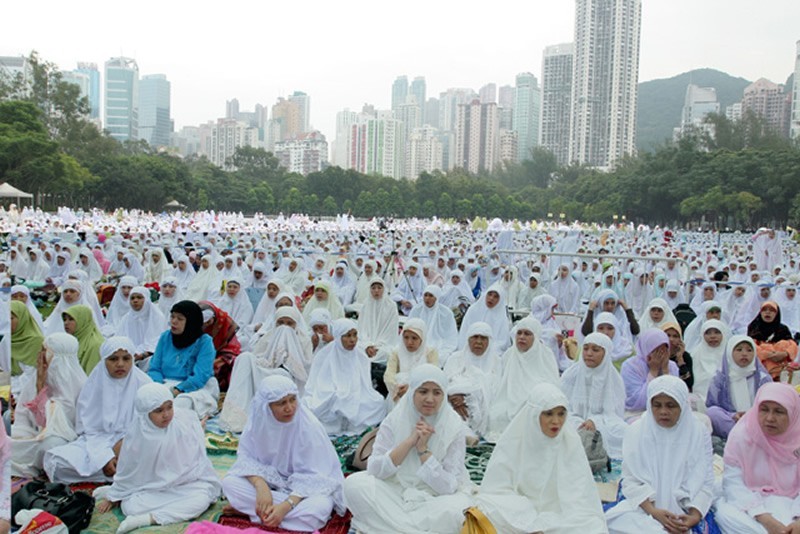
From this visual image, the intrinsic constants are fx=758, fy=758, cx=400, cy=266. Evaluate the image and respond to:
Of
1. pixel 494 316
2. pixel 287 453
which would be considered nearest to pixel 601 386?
pixel 287 453

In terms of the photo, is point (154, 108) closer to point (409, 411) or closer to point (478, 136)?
point (478, 136)

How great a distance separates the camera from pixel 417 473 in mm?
2918

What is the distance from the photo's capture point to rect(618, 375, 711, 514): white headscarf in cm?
288

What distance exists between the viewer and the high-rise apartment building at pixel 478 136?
320ft

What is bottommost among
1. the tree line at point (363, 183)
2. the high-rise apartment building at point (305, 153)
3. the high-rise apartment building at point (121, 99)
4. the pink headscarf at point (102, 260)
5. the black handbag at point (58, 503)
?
the black handbag at point (58, 503)

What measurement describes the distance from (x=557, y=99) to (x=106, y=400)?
91269 mm

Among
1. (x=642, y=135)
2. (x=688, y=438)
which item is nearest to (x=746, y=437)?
(x=688, y=438)

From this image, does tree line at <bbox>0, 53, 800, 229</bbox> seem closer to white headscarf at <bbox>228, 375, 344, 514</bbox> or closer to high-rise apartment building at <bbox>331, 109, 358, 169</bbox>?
white headscarf at <bbox>228, 375, 344, 514</bbox>

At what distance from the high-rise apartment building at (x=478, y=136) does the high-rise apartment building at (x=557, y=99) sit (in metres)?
7.86

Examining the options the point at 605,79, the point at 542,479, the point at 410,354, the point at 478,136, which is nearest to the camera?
the point at 542,479

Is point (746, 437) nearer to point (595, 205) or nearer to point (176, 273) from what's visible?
point (176, 273)

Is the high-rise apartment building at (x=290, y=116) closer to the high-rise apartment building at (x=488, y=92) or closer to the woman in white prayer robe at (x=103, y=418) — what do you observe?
the high-rise apartment building at (x=488, y=92)

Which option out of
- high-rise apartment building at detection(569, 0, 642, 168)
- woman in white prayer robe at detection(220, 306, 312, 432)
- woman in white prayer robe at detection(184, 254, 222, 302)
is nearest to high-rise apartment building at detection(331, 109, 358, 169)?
high-rise apartment building at detection(569, 0, 642, 168)

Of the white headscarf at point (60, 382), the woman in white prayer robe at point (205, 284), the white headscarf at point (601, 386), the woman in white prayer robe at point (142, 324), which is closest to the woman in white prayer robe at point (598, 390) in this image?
the white headscarf at point (601, 386)
